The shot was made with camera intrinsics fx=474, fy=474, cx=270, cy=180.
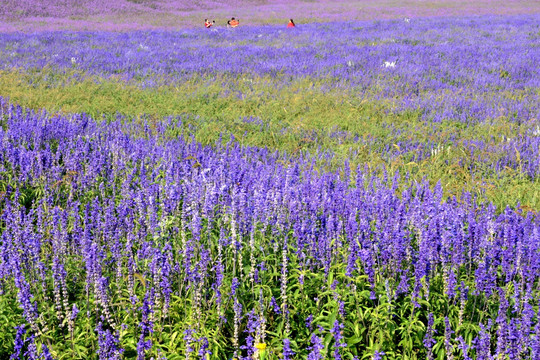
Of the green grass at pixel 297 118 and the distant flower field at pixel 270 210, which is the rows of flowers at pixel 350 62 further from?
the green grass at pixel 297 118

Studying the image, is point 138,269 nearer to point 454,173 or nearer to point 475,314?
point 475,314

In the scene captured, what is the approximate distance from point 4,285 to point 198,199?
168cm

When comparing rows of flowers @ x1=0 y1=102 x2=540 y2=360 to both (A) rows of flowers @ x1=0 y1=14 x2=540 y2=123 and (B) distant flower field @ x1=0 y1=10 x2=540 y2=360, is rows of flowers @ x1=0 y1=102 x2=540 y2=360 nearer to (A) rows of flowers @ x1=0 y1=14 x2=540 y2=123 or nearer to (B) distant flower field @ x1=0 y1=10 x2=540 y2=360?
(B) distant flower field @ x1=0 y1=10 x2=540 y2=360

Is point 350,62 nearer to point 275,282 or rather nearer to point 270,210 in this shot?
point 270,210

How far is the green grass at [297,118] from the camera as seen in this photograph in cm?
681

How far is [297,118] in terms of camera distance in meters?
9.70

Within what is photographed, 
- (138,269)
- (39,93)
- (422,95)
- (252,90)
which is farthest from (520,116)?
(39,93)

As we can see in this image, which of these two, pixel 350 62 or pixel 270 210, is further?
pixel 350 62

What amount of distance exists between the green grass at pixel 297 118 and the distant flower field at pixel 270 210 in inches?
2.2

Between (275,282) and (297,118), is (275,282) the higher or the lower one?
the lower one

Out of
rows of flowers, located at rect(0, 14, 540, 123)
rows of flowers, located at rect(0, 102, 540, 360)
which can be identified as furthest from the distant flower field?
rows of flowers, located at rect(0, 14, 540, 123)

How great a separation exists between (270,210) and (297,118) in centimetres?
563

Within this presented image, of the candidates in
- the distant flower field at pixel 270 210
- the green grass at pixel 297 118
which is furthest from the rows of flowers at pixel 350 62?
the green grass at pixel 297 118

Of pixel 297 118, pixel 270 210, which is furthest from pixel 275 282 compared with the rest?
pixel 297 118
